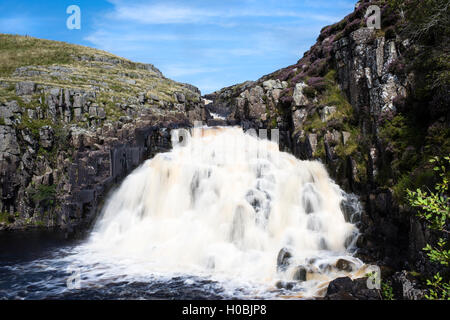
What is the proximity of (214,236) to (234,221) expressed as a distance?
1900 millimetres

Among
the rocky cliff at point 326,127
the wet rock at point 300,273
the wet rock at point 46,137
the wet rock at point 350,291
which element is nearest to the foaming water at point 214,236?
the wet rock at point 300,273

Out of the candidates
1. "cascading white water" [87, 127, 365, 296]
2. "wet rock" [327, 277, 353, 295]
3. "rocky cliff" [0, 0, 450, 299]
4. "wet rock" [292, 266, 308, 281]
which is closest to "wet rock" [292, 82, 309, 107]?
"rocky cliff" [0, 0, 450, 299]

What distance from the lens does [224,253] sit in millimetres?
18859

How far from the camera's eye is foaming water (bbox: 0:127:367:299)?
15.3m

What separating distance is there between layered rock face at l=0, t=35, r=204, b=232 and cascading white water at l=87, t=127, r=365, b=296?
14.4 ft

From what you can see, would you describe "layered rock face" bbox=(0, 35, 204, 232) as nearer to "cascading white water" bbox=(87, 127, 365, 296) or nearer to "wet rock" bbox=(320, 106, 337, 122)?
"cascading white water" bbox=(87, 127, 365, 296)

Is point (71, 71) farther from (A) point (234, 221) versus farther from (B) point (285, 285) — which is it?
(B) point (285, 285)

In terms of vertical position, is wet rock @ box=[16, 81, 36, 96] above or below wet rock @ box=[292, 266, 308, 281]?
above

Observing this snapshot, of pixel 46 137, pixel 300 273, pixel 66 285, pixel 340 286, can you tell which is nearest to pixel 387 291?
pixel 340 286

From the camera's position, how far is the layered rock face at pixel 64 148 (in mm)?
31047

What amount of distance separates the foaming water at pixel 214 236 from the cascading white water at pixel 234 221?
0.26 feet

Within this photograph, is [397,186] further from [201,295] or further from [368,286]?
[201,295]

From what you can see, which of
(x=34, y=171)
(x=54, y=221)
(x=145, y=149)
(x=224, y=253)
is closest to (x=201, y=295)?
(x=224, y=253)

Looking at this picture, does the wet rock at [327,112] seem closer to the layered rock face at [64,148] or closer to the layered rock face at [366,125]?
the layered rock face at [366,125]
